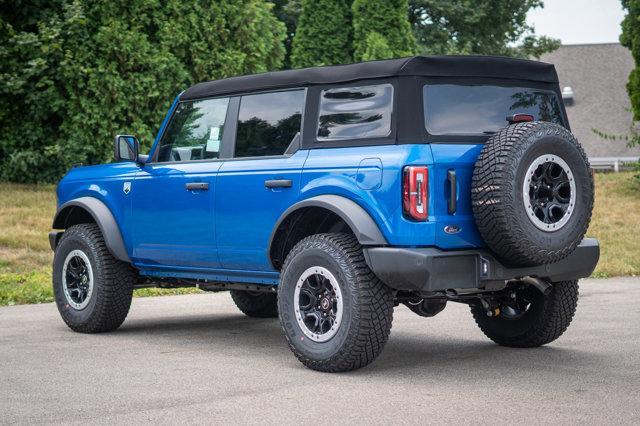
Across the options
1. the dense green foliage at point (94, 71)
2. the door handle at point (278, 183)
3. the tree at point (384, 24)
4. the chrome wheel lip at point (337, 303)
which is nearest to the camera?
the chrome wheel lip at point (337, 303)

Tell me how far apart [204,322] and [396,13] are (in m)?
16.7

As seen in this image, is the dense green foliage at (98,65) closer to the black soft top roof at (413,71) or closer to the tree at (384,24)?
the tree at (384,24)

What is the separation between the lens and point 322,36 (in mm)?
26641

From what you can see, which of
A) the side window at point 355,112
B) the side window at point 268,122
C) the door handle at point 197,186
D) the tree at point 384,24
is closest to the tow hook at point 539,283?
the side window at point 355,112

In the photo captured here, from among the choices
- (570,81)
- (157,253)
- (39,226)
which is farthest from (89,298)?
(570,81)

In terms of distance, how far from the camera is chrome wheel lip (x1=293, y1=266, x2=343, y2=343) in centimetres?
685

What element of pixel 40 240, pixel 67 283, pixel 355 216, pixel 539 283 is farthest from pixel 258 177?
pixel 40 240

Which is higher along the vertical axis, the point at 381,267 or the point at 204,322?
the point at 381,267

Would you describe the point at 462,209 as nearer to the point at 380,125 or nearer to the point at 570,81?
the point at 380,125

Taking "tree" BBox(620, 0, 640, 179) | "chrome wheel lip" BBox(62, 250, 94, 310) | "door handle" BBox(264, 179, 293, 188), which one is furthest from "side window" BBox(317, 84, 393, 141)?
"tree" BBox(620, 0, 640, 179)

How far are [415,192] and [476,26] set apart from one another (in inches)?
1143

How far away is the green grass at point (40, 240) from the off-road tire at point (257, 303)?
2.61 metres

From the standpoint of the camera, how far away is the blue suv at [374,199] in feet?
21.8

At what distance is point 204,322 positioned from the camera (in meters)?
9.98
